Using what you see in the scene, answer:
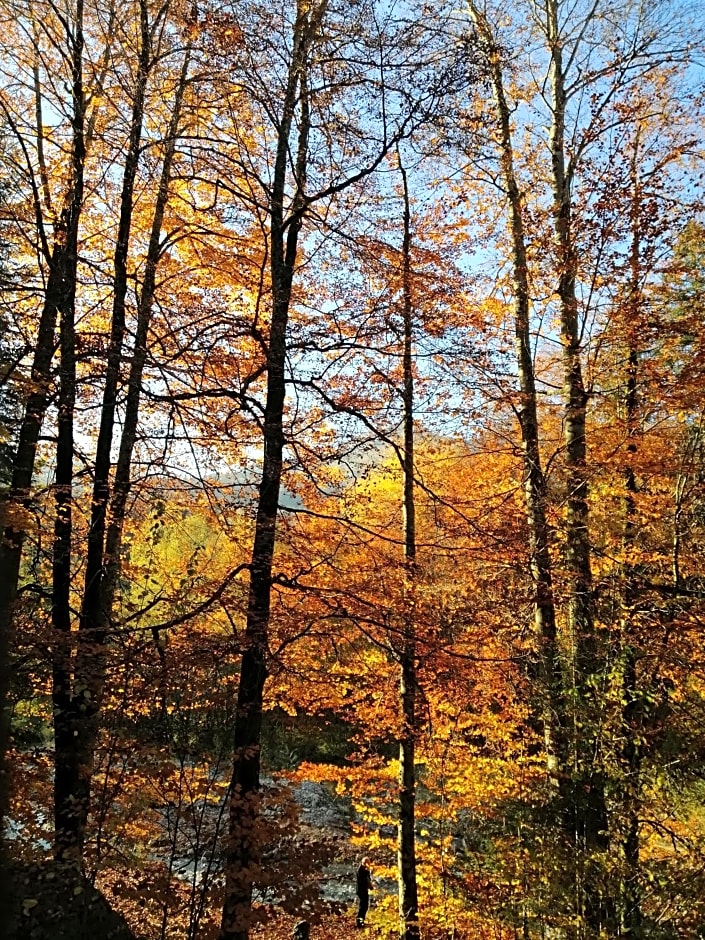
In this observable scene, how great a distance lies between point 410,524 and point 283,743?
13145 millimetres

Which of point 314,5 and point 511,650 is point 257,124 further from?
point 511,650

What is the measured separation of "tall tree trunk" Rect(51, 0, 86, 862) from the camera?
6.72 meters

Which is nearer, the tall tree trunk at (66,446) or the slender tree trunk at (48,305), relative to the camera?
the tall tree trunk at (66,446)

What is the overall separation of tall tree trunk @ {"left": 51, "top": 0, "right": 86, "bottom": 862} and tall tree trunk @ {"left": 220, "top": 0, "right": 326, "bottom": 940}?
6.39 feet

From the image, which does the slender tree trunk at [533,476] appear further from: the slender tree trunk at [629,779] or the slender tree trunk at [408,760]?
the slender tree trunk at [408,760]

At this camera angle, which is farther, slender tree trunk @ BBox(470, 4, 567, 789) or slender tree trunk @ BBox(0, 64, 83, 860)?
slender tree trunk @ BBox(0, 64, 83, 860)

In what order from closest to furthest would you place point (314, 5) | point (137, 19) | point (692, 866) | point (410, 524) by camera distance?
point (692, 866) → point (314, 5) → point (137, 19) → point (410, 524)

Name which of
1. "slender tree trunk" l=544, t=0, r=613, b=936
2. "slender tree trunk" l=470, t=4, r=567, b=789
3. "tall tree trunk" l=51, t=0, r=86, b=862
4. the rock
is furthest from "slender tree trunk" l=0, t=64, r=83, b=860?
the rock

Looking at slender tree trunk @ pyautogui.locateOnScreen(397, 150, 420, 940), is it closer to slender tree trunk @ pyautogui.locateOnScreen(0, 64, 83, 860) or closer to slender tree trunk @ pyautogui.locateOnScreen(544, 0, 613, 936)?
slender tree trunk @ pyautogui.locateOnScreen(544, 0, 613, 936)

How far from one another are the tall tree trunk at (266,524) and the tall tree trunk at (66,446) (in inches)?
76.7

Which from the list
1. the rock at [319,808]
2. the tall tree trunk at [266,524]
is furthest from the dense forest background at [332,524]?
the rock at [319,808]

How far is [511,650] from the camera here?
7.73 m

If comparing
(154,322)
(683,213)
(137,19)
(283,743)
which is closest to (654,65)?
(683,213)

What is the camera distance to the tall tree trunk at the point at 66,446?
265 inches
